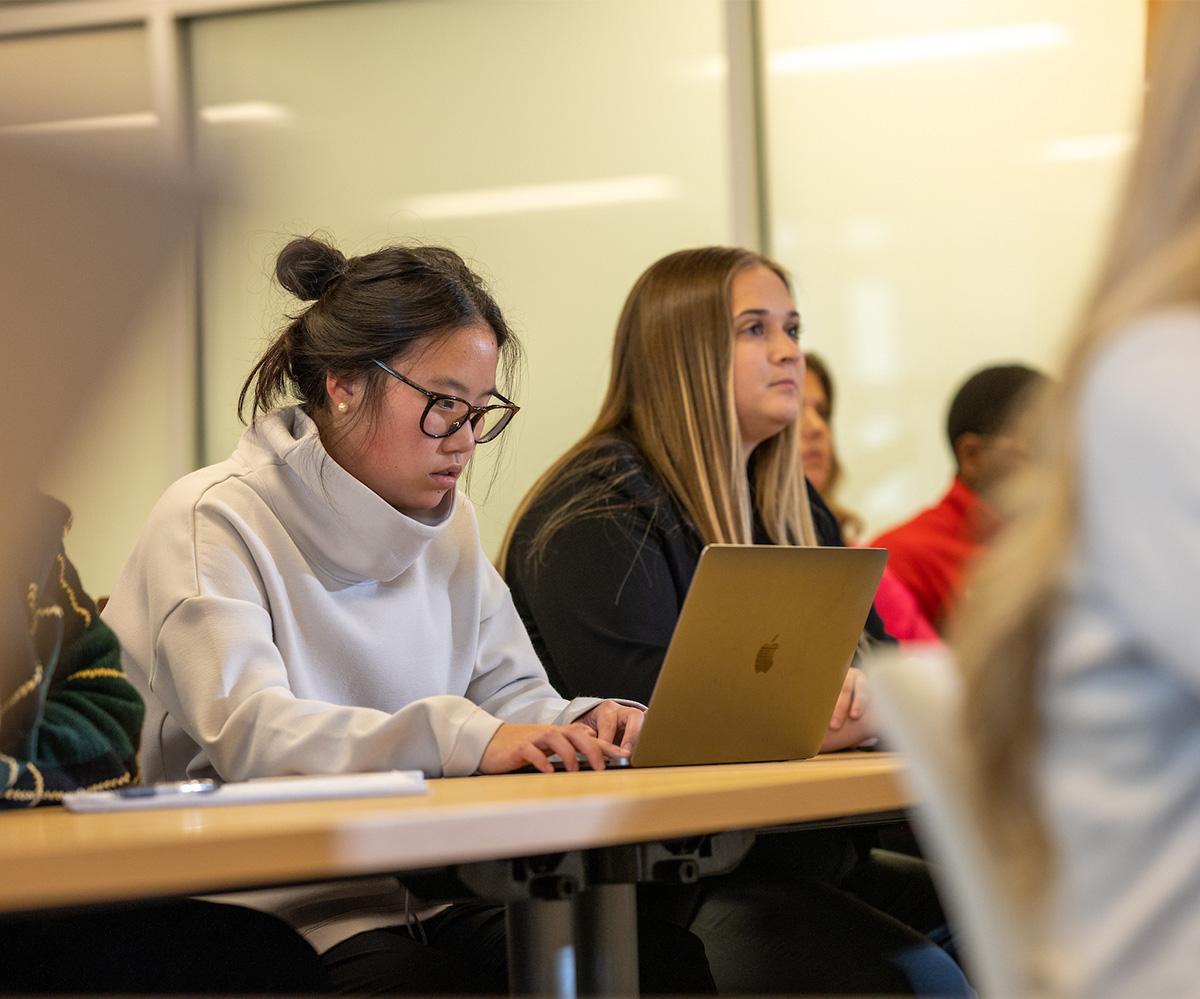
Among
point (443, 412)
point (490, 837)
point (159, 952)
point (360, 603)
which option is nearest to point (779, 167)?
point (443, 412)

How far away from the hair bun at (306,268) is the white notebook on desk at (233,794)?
97cm

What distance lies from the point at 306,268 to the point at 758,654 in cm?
Answer: 87

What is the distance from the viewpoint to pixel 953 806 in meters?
0.69

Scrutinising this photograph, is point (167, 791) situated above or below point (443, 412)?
below

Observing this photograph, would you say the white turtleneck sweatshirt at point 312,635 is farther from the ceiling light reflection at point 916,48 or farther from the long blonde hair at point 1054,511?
the ceiling light reflection at point 916,48

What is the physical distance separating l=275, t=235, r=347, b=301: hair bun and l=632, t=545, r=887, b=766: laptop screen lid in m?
0.81

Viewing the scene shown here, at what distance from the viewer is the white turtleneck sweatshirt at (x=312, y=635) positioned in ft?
4.93

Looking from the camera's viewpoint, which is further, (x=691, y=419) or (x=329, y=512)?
(x=691, y=419)

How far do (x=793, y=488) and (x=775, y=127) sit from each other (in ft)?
6.50

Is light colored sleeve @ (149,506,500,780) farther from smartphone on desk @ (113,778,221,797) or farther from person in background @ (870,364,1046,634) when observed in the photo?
person in background @ (870,364,1046,634)

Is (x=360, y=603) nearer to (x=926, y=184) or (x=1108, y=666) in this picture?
(x=1108, y=666)

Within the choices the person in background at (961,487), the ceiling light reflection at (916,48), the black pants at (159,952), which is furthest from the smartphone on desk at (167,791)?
the ceiling light reflection at (916,48)

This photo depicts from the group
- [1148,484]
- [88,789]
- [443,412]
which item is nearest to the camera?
[1148,484]

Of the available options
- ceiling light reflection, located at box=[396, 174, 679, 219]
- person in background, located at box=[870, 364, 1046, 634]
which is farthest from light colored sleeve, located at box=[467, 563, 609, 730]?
ceiling light reflection, located at box=[396, 174, 679, 219]
